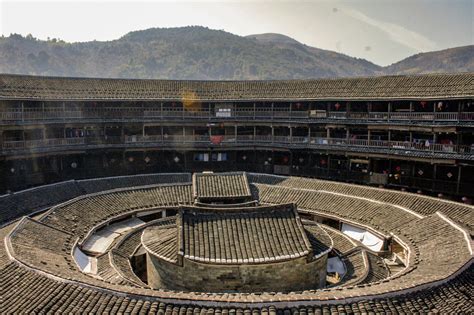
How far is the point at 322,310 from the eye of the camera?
14570mm

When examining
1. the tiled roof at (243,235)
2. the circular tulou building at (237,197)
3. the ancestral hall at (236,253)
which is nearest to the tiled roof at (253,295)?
the circular tulou building at (237,197)

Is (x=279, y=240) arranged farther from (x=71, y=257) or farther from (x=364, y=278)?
(x=71, y=257)

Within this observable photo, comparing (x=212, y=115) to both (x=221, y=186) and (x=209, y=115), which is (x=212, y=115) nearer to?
(x=209, y=115)

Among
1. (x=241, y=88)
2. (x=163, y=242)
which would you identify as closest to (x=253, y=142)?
(x=241, y=88)

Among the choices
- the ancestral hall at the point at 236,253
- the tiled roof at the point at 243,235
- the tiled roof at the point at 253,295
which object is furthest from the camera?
the tiled roof at the point at 243,235

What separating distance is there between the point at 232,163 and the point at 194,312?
37.2 m

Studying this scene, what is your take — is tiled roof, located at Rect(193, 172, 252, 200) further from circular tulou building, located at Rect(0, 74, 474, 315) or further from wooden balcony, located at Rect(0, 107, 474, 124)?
wooden balcony, located at Rect(0, 107, 474, 124)

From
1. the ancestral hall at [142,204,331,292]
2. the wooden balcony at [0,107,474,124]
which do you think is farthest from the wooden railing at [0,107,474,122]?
the ancestral hall at [142,204,331,292]

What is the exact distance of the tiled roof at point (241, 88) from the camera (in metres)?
40.2

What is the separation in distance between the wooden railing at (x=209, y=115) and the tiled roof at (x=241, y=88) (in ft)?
5.85

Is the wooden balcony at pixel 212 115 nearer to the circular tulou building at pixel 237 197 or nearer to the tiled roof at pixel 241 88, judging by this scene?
the circular tulou building at pixel 237 197

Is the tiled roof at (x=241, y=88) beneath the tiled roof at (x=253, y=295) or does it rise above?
above

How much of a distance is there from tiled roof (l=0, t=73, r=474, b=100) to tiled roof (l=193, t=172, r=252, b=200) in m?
15.3

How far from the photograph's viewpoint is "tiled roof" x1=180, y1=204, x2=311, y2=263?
2194cm
